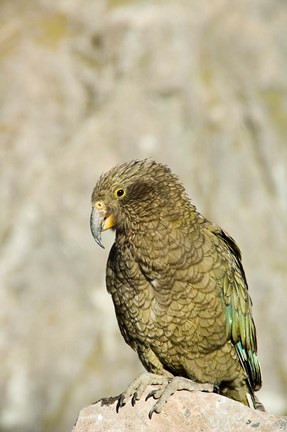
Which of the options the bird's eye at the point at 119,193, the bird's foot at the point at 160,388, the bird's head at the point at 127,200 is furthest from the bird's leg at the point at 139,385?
the bird's eye at the point at 119,193

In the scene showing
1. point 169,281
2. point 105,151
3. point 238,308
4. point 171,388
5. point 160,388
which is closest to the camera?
point 171,388

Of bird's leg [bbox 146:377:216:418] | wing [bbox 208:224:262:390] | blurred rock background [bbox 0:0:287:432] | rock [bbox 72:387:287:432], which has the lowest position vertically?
rock [bbox 72:387:287:432]

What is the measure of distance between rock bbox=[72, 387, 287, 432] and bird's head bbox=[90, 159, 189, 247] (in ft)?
5.57

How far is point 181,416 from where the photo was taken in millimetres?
7445

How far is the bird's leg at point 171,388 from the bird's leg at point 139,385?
3.4 inches

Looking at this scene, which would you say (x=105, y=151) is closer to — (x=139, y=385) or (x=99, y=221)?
(x=99, y=221)

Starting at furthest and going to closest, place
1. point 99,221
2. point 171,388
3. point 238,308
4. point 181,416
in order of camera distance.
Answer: point 238,308 < point 99,221 < point 171,388 < point 181,416

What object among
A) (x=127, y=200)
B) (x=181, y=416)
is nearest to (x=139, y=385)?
(x=181, y=416)

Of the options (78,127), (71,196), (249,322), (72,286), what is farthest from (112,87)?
(249,322)

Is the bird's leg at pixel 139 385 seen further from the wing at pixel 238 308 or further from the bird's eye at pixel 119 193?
the bird's eye at pixel 119 193

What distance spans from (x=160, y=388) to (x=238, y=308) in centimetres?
131

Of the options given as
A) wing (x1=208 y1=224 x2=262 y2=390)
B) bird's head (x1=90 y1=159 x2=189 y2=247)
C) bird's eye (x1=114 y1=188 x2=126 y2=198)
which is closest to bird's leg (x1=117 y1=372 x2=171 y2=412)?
wing (x1=208 y1=224 x2=262 y2=390)

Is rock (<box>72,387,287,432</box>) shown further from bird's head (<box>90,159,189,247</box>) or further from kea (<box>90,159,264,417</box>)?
bird's head (<box>90,159,189,247</box>)

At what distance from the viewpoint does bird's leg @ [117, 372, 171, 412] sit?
766cm
